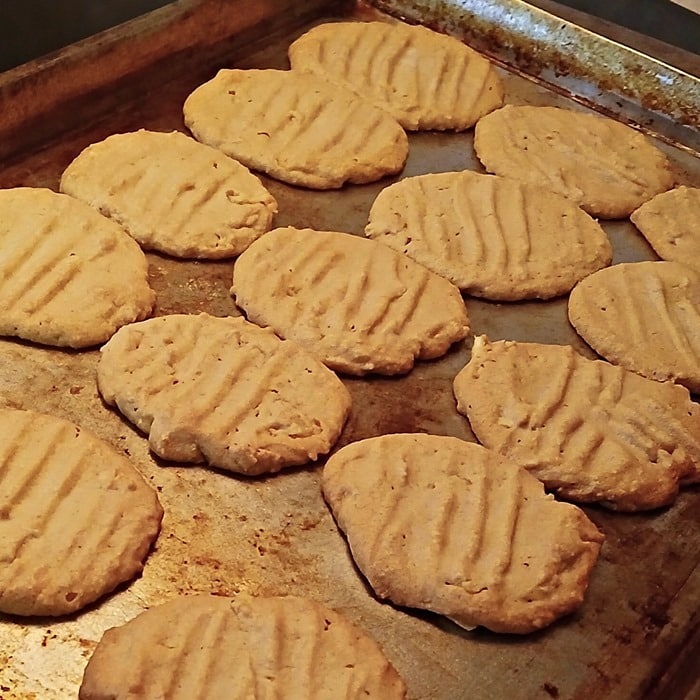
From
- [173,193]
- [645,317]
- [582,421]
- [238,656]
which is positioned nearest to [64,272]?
[173,193]

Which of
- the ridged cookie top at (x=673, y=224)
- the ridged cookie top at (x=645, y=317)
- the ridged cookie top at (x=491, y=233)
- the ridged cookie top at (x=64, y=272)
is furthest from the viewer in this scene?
the ridged cookie top at (x=673, y=224)

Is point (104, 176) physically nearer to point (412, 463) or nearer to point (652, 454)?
point (412, 463)

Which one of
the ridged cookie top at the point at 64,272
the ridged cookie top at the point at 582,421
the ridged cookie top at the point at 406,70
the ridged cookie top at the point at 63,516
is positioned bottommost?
the ridged cookie top at the point at 63,516

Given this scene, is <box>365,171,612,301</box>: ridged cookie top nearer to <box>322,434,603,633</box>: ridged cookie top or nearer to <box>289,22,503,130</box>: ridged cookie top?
<box>289,22,503,130</box>: ridged cookie top

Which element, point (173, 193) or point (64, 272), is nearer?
point (64, 272)

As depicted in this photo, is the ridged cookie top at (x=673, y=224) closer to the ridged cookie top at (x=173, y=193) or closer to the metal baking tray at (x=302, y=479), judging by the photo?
the metal baking tray at (x=302, y=479)

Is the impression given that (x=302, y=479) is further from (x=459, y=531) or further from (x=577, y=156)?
(x=577, y=156)

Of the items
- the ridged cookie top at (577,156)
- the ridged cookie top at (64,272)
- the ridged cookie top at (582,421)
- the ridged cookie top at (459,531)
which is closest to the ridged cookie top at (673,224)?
the ridged cookie top at (577,156)
